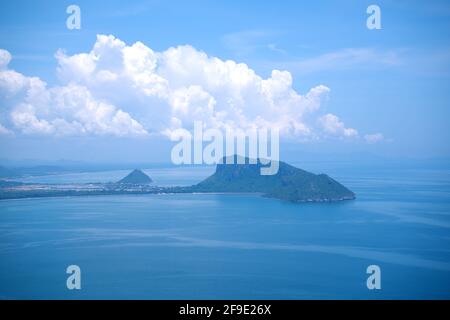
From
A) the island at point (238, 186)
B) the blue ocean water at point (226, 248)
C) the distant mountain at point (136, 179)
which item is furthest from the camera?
the distant mountain at point (136, 179)

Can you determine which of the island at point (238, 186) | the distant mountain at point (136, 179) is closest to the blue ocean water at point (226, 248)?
the island at point (238, 186)

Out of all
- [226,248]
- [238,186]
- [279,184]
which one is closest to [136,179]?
[238,186]

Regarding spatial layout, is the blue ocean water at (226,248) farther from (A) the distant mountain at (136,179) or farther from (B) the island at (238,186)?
(A) the distant mountain at (136,179)

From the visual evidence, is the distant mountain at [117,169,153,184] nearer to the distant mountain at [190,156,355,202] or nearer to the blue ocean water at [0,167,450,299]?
the distant mountain at [190,156,355,202]

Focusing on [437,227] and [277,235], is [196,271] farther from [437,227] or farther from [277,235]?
[437,227]

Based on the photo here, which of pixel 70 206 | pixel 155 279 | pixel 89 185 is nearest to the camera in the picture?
pixel 155 279

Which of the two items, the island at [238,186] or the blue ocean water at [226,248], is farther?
the island at [238,186]
